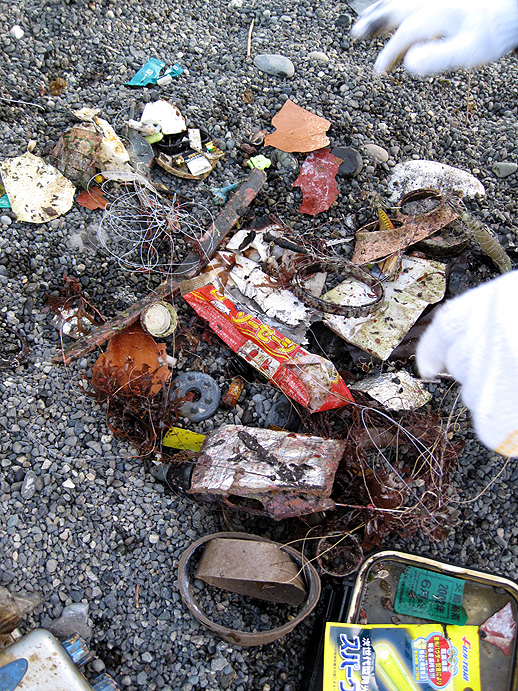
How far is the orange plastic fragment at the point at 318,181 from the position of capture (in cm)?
366

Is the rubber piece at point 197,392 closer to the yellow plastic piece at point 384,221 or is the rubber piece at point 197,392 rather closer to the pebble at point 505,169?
the yellow plastic piece at point 384,221

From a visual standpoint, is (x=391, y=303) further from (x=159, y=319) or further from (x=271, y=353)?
(x=159, y=319)

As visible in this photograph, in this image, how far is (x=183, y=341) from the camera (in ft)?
10.4

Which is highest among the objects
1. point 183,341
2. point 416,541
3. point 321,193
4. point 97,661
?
point 321,193

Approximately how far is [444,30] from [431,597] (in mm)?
3080

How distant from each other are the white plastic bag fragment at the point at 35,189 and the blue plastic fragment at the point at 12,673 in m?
2.69

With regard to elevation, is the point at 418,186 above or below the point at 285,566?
above

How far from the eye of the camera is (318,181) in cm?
373

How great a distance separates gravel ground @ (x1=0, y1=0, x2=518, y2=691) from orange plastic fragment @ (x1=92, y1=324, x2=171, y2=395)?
15cm

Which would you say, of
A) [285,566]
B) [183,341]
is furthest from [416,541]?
[183,341]

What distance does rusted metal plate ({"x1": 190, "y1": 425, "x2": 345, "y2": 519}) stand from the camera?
228 centimetres

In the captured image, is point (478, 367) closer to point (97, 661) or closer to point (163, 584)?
point (163, 584)

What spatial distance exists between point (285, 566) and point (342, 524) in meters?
0.40

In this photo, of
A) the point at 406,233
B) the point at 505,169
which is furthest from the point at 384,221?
the point at 505,169
